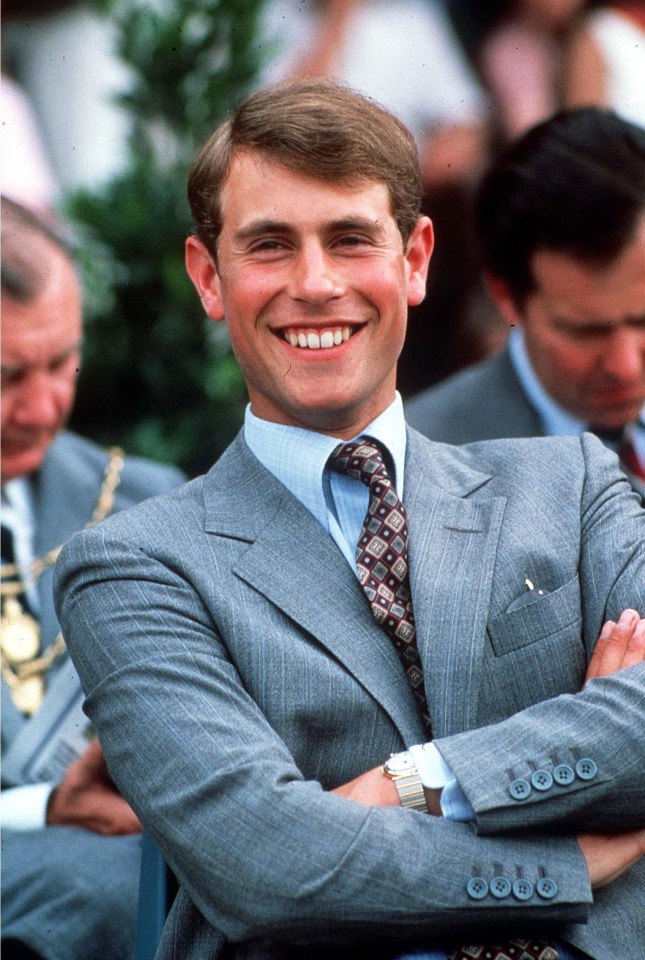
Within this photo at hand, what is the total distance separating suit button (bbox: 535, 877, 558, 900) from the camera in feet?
6.41

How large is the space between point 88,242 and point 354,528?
5.24 feet

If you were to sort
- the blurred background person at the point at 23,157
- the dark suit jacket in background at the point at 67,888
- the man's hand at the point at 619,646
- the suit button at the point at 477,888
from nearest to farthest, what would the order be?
the suit button at the point at 477,888 < the man's hand at the point at 619,646 < the dark suit jacket in background at the point at 67,888 < the blurred background person at the point at 23,157

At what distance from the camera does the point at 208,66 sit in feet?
12.2

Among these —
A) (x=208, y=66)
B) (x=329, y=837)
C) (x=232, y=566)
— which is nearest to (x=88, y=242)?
(x=208, y=66)

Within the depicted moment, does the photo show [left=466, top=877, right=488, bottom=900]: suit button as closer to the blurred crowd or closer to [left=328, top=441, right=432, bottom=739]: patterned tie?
[left=328, top=441, right=432, bottom=739]: patterned tie

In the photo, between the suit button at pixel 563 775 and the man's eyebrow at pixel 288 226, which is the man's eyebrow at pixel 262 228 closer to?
the man's eyebrow at pixel 288 226

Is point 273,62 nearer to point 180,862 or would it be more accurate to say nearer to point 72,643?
point 72,643

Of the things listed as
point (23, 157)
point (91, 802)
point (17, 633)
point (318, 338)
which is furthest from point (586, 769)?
point (23, 157)

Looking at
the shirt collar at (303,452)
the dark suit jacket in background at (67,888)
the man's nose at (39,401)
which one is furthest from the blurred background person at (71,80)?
the shirt collar at (303,452)

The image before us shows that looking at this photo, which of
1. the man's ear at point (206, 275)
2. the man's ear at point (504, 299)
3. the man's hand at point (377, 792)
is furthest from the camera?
the man's ear at point (504, 299)

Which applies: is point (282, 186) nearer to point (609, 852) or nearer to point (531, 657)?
point (531, 657)

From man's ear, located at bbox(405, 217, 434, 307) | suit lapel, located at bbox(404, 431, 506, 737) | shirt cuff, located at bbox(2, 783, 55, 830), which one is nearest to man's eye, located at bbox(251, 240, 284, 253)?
man's ear, located at bbox(405, 217, 434, 307)

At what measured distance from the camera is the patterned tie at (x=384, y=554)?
225 centimetres

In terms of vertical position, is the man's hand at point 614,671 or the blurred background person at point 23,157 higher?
the blurred background person at point 23,157
